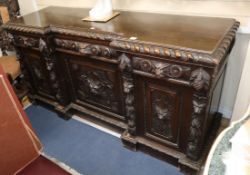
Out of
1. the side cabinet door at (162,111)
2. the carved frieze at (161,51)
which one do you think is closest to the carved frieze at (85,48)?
the carved frieze at (161,51)

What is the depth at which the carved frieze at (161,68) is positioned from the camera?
113cm

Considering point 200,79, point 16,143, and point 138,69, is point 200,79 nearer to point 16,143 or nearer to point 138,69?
point 138,69

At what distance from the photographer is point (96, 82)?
1666 millimetres


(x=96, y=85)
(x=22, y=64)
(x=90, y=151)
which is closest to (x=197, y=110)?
(x=96, y=85)

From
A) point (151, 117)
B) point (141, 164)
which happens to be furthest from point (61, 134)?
point (151, 117)

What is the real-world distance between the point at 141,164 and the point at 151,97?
0.52 m

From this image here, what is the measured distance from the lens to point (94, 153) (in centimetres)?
170

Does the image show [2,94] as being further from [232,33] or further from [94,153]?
[232,33]

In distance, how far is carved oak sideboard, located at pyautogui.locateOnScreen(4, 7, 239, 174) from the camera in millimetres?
1139

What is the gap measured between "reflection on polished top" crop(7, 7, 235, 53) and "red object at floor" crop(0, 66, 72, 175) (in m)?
0.68

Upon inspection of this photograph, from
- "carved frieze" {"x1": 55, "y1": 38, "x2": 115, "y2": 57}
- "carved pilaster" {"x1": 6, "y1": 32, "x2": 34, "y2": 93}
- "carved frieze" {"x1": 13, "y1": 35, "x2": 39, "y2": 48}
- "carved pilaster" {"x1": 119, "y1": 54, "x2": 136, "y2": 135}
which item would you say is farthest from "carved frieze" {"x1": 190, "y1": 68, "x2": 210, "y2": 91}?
"carved pilaster" {"x1": 6, "y1": 32, "x2": 34, "y2": 93}

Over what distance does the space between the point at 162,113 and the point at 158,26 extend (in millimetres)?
529

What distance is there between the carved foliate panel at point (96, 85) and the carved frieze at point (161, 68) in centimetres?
31

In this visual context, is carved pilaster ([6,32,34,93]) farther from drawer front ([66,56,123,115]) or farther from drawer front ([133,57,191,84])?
drawer front ([133,57,191,84])
